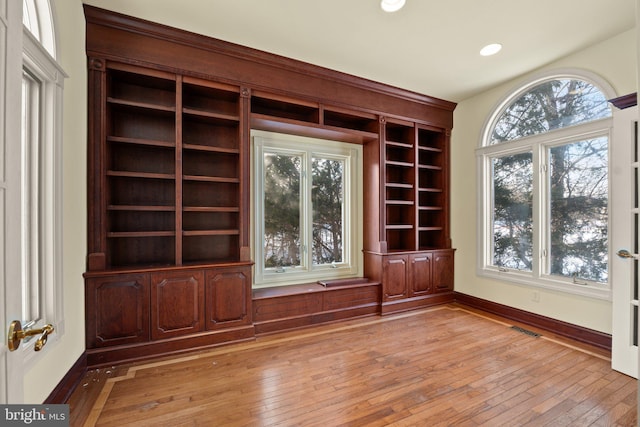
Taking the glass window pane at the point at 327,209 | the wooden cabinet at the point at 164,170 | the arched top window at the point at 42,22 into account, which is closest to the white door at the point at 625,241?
the glass window pane at the point at 327,209

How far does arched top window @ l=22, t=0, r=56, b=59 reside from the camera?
1807 millimetres

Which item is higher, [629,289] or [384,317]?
[629,289]

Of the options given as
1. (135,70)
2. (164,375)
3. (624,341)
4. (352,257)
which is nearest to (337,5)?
(135,70)

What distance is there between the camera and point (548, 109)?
10.8 feet

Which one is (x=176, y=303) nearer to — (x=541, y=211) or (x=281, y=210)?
(x=281, y=210)

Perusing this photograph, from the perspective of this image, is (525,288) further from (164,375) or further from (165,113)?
(165,113)

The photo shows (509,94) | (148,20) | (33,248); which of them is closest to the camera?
(33,248)

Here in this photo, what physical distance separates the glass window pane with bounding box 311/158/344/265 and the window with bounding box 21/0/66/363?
2.47m

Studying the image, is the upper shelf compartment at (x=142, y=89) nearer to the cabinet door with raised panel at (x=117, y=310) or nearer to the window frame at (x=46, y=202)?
the window frame at (x=46, y=202)

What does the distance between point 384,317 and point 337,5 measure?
10.8 feet

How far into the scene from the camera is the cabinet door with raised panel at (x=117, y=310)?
241 cm

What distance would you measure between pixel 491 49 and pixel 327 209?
96.5 inches

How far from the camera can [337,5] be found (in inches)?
91.5

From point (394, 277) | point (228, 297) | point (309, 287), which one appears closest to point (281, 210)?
point (309, 287)
